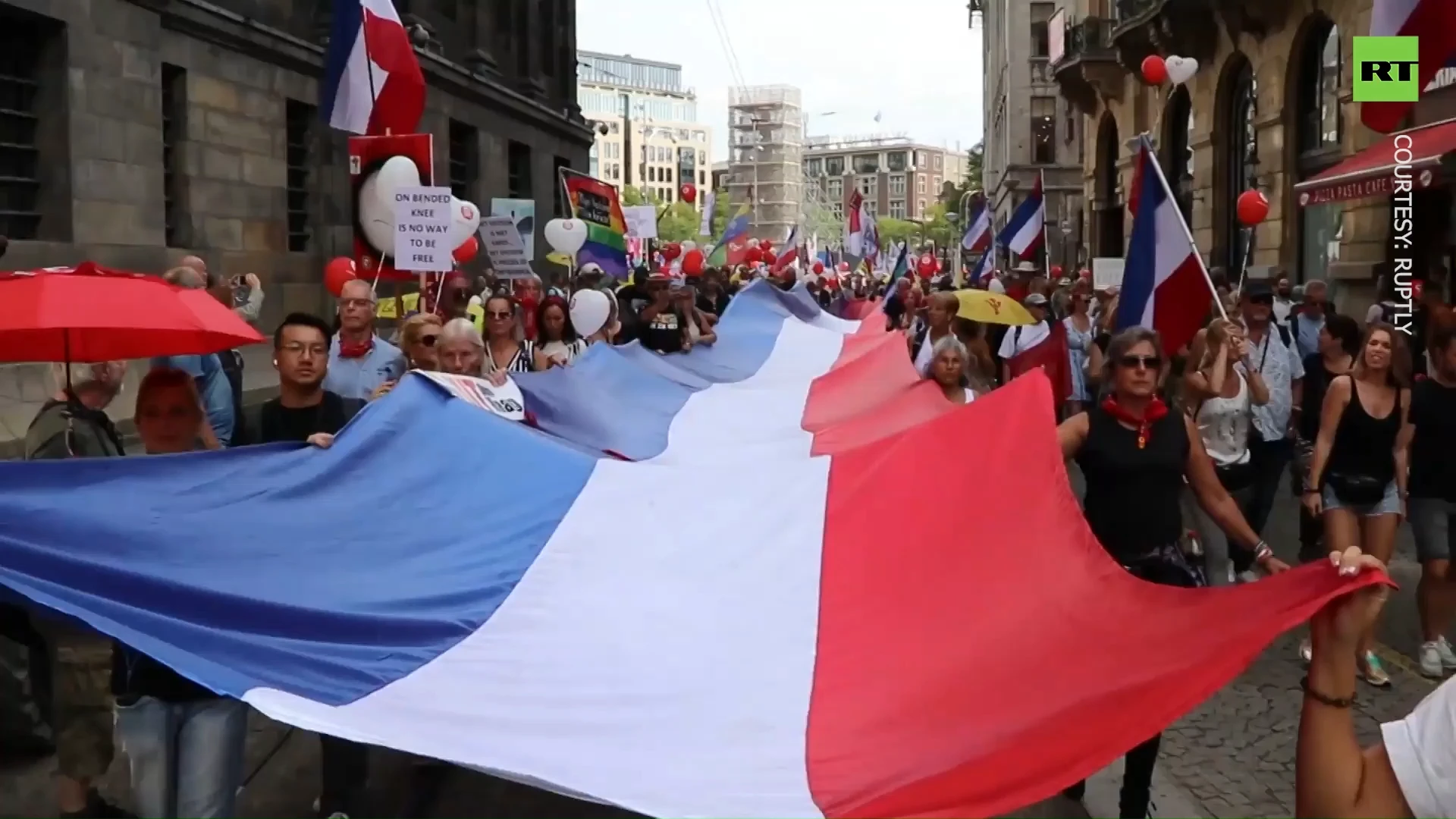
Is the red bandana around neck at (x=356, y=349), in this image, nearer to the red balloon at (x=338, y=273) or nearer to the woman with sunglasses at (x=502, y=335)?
the woman with sunglasses at (x=502, y=335)

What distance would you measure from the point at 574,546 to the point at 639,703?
53.4 inches

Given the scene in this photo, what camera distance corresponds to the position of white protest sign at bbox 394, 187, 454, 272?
29.1 ft

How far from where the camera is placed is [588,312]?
36.3ft

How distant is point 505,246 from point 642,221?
12.8 m

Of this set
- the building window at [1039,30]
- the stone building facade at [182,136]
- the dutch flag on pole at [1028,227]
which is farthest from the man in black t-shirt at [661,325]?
the building window at [1039,30]

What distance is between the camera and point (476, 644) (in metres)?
4.38

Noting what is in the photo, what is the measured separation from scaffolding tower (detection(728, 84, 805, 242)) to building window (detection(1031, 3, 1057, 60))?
69.7 metres

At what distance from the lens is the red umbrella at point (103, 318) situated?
15.0ft

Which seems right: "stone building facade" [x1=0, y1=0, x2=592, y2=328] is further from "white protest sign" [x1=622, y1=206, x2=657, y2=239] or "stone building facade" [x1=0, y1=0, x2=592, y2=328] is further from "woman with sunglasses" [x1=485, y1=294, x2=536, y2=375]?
"woman with sunglasses" [x1=485, y1=294, x2=536, y2=375]

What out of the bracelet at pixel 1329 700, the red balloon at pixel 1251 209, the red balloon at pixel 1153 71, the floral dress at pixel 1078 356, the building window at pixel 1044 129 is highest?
the building window at pixel 1044 129

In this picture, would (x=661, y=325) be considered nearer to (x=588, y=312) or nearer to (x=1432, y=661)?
(x=588, y=312)

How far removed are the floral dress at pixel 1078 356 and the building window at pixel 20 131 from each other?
31.6ft

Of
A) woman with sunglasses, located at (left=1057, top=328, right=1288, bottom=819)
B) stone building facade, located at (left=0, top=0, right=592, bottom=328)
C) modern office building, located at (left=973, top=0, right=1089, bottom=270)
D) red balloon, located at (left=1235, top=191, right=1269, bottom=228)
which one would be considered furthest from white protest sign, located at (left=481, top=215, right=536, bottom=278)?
modern office building, located at (left=973, top=0, right=1089, bottom=270)

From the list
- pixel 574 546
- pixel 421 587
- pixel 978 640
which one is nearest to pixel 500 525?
pixel 574 546
